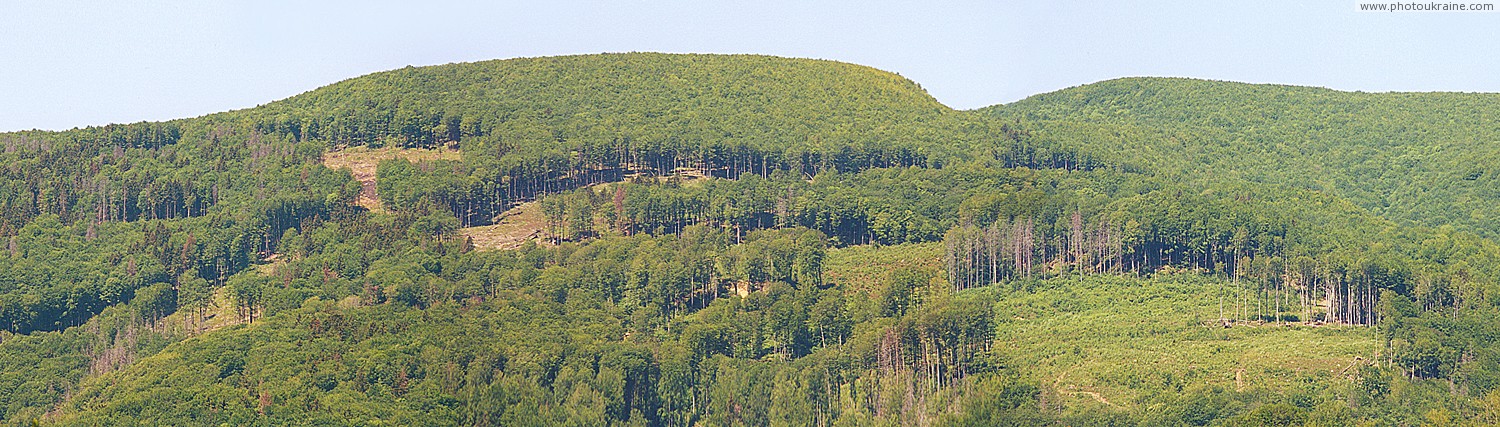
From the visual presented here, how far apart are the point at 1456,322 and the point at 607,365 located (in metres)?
68.0

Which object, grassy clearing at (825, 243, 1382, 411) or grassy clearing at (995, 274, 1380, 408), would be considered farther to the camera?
grassy clearing at (995, 274, 1380, 408)

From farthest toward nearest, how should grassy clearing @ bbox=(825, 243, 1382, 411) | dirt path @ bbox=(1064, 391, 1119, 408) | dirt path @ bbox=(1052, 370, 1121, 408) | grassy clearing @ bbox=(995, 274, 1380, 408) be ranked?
grassy clearing @ bbox=(995, 274, 1380, 408) → grassy clearing @ bbox=(825, 243, 1382, 411) → dirt path @ bbox=(1052, 370, 1121, 408) → dirt path @ bbox=(1064, 391, 1119, 408)

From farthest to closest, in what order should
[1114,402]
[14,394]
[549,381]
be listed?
[14,394] → [549,381] → [1114,402]

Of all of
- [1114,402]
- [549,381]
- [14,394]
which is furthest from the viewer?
[14,394]

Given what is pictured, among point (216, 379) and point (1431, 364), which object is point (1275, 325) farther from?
point (216, 379)

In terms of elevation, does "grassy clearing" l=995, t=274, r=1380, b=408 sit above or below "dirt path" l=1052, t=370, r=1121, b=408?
above

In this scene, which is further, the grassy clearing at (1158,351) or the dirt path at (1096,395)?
the grassy clearing at (1158,351)

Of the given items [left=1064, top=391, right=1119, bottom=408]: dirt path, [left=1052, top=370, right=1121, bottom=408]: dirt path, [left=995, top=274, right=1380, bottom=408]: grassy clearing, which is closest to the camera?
[left=1064, top=391, right=1119, bottom=408]: dirt path

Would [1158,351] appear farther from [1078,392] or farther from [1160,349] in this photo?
[1078,392]

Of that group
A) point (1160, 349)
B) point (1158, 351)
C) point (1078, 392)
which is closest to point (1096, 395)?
point (1078, 392)

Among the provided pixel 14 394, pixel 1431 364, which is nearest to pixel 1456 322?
pixel 1431 364

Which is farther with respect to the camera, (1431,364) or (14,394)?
(14,394)

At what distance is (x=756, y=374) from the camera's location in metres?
185

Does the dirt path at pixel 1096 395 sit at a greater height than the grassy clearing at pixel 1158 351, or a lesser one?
lesser
